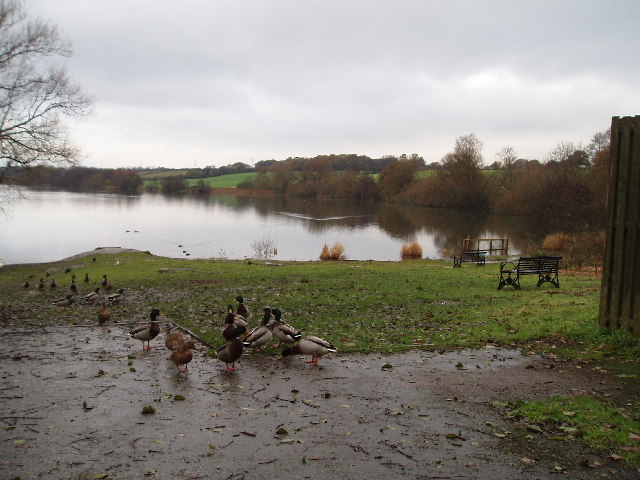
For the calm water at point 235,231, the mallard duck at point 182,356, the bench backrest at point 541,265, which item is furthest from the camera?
the calm water at point 235,231

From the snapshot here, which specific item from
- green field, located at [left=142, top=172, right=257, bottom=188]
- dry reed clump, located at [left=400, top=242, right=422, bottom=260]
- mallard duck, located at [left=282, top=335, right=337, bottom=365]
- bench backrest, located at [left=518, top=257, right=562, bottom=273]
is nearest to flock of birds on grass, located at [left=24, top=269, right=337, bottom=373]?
mallard duck, located at [left=282, top=335, right=337, bottom=365]

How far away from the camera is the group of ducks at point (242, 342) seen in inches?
339

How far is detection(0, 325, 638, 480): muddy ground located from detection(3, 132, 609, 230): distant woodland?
2167cm

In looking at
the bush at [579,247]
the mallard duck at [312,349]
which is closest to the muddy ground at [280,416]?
the mallard duck at [312,349]

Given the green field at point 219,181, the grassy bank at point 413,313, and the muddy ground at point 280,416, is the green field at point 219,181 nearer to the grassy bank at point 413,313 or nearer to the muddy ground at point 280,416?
the grassy bank at point 413,313

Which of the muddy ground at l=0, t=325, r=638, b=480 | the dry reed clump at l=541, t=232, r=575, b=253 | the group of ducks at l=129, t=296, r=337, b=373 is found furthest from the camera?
the dry reed clump at l=541, t=232, r=575, b=253

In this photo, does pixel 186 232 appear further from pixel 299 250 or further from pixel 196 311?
pixel 196 311

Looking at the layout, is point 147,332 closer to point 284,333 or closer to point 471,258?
point 284,333

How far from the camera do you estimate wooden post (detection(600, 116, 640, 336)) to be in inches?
367

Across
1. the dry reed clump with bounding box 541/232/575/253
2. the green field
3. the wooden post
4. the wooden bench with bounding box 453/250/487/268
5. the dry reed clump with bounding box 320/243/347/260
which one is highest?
the green field

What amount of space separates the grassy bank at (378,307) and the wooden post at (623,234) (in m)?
0.52

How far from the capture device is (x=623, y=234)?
952cm

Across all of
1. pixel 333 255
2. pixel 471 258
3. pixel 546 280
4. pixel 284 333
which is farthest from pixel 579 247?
pixel 284 333

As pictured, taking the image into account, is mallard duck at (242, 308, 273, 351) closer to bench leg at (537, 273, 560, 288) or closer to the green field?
bench leg at (537, 273, 560, 288)
